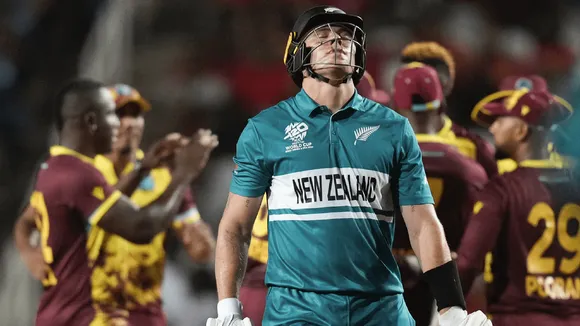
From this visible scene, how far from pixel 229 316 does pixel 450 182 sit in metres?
2.07

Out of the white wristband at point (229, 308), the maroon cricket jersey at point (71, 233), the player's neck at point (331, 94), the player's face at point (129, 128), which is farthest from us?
the player's face at point (129, 128)

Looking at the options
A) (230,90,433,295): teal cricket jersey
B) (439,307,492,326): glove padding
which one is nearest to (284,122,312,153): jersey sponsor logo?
(230,90,433,295): teal cricket jersey

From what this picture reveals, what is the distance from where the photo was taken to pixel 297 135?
8.24 feet

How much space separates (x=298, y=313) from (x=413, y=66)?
7.86ft

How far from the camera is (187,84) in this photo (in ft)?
26.5

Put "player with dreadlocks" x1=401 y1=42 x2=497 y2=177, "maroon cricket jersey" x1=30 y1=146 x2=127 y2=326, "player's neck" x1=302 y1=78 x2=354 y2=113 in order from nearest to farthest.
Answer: "player's neck" x1=302 y1=78 x2=354 y2=113 < "maroon cricket jersey" x1=30 y1=146 x2=127 y2=326 < "player with dreadlocks" x1=401 y1=42 x2=497 y2=177

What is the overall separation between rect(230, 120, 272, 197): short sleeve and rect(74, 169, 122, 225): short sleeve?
169cm

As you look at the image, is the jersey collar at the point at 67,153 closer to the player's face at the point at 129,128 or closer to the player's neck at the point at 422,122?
the player's face at the point at 129,128

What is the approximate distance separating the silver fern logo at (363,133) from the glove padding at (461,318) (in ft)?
1.69

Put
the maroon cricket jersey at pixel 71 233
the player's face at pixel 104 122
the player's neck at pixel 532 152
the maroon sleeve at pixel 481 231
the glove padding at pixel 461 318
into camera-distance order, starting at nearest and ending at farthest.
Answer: the glove padding at pixel 461 318
the maroon sleeve at pixel 481 231
the maroon cricket jersey at pixel 71 233
the player's neck at pixel 532 152
the player's face at pixel 104 122

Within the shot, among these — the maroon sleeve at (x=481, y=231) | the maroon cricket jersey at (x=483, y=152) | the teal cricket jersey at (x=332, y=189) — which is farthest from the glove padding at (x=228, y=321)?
the maroon cricket jersey at (x=483, y=152)

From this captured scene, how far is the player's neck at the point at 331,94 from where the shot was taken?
2590mm

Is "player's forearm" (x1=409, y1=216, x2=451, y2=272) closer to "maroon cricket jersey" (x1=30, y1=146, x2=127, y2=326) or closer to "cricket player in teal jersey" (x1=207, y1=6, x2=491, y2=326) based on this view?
"cricket player in teal jersey" (x1=207, y1=6, x2=491, y2=326)

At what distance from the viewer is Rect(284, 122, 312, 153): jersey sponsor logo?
249 cm
